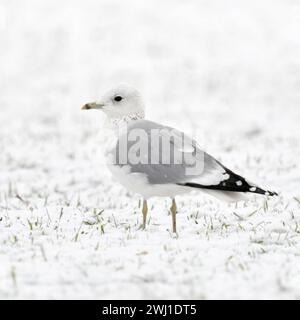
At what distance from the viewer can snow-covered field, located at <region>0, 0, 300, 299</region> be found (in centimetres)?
459

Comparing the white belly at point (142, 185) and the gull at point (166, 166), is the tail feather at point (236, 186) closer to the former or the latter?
the gull at point (166, 166)

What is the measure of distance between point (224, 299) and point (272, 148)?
8.61m

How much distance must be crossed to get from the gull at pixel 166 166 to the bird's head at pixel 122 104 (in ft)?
0.73

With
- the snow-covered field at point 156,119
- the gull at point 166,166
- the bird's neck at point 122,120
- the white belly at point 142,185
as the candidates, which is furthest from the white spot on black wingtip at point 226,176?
the bird's neck at point 122,120

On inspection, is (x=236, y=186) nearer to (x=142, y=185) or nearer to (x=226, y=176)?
(x=226, y=176)

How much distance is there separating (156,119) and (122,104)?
35.8 ft

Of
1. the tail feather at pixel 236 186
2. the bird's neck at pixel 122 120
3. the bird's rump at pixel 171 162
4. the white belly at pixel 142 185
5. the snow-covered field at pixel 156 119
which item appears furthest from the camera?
the bird's neck at pixel 122 120

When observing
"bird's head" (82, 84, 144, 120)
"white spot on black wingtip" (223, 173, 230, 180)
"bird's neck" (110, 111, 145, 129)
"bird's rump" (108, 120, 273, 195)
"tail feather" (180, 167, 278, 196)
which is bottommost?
"tail feather" (180, 167, 278, 196)

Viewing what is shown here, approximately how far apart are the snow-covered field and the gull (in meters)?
0.40

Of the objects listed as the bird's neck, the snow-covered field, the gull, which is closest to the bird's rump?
the gull

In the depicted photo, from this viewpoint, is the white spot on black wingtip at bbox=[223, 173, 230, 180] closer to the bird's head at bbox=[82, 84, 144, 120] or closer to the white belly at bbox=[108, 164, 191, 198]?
the white belly at bbox=[108, 164, 191, 198]

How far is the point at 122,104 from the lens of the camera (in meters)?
6.47

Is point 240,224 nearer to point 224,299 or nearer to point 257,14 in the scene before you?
point 224,299

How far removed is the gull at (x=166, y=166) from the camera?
18.1ft
